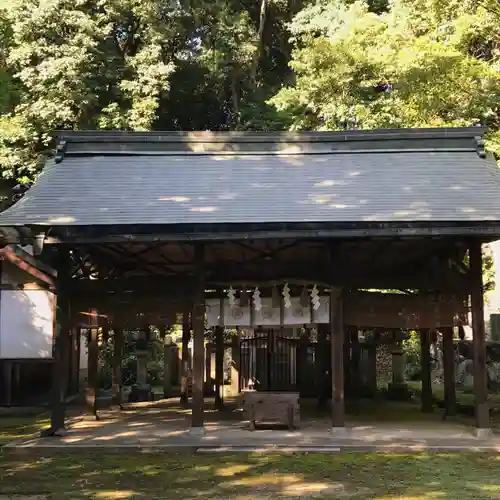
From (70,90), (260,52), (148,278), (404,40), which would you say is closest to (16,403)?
(148,278)

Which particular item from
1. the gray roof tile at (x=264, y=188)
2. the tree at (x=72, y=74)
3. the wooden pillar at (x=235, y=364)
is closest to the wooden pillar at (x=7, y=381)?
the gray roof tile at (x=264, y=188)

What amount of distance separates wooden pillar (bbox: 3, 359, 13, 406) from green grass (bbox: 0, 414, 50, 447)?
1.19 meters

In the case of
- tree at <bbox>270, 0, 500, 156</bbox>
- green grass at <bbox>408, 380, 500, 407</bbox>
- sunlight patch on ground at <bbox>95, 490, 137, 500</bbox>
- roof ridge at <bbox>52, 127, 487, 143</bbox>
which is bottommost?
green grass at <bbox>408, 380, 500, 407</bbox>

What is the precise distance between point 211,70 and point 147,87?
5072 mm

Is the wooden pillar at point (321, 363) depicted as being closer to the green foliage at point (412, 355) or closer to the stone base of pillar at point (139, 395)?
the stone base of pillar at point (139, 395)

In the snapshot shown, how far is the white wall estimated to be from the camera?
14.4 metres

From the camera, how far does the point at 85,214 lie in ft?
31.1

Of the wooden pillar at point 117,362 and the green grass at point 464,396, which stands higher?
the wooden pillar at point 117,362

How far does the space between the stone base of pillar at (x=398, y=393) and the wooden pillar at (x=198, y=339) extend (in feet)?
25.8

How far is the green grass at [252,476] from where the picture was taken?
263 inches

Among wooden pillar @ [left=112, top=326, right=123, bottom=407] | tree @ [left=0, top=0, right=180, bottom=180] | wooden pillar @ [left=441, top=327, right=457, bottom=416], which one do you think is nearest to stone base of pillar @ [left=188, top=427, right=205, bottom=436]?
wooden pillar @ [left=112, top=326, right=123, bottom=407]

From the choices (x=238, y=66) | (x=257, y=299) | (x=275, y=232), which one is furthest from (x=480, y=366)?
(x=238, y=66)

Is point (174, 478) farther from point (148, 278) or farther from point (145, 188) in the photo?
point (145, 188)

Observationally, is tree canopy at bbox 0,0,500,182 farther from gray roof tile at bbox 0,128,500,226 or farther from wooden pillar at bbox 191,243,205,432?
wooden pillar at bbox 191,243,205,432
